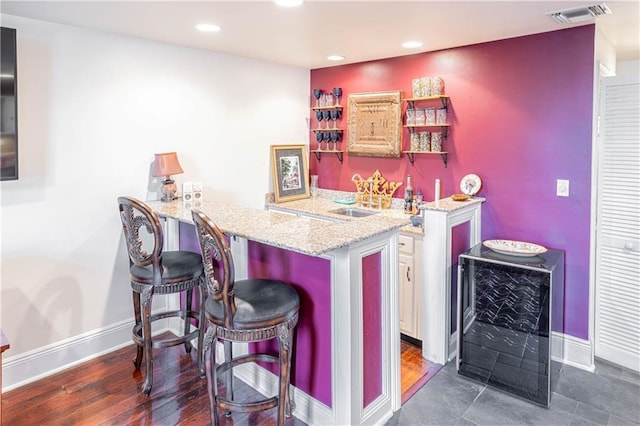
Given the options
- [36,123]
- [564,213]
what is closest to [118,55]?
[36,123]

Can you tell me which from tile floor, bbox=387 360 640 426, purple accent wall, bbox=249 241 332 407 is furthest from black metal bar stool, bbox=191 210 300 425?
tile floor, bbox=387 360 640 426

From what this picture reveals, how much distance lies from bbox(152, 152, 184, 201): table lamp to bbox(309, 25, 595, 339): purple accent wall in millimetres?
2090

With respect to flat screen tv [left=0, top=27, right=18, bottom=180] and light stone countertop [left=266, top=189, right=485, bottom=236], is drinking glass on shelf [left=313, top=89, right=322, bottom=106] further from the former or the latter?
flat screen tv [left=0, top=27, right=18, bottom=180]

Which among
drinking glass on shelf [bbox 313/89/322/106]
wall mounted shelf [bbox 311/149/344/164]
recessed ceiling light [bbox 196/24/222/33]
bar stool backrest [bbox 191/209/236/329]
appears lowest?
bar stool backrest [bbox 191/209/236/329]

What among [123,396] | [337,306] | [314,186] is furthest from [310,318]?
[314,186]

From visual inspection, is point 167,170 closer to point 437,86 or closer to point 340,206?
point 340,206

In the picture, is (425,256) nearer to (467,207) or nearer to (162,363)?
(467,207)

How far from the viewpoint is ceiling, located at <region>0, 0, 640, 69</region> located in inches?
92.8

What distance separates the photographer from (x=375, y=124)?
398 cm

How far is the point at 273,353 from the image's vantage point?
8.27 feet

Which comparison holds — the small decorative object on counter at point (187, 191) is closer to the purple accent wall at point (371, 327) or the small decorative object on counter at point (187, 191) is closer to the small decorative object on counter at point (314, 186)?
the small decorative object on counter at point (314, 186)

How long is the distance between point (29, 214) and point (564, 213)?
11.7ft

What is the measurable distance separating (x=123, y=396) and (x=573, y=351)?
3.01m

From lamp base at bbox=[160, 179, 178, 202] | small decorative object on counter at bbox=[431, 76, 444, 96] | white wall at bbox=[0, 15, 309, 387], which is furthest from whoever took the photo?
small decorative object on counter at bbox=[431, 76, 444, 96]
